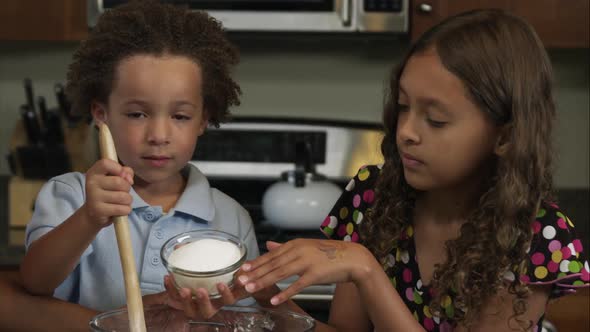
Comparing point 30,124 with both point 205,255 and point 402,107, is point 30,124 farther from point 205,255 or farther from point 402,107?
point 205,255

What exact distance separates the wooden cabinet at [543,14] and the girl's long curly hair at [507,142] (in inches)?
45.2

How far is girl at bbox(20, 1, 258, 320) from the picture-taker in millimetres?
1249

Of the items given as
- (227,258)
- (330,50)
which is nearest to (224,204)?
(227,258)

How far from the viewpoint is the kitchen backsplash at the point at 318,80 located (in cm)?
273

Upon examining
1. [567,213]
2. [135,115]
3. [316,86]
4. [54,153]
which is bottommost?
[567,213]

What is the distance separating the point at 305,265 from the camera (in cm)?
104

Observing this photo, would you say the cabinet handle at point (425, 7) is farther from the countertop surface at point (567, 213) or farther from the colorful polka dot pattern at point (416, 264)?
the colorful polka dot pattern at point (416, 264)

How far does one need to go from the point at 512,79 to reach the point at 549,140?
13 cm

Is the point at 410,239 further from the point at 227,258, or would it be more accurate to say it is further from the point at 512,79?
the point at 227,258

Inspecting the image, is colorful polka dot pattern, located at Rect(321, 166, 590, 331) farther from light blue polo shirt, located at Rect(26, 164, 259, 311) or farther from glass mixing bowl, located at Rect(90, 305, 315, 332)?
glass mixing bowl, located at Rect(90, 305, 315, 332)

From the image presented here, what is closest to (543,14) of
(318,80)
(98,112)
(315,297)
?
(318,80)

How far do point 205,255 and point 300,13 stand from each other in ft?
4.93

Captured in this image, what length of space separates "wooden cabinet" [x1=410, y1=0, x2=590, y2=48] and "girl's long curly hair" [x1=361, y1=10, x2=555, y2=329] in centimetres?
115

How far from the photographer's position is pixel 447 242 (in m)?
1.31
